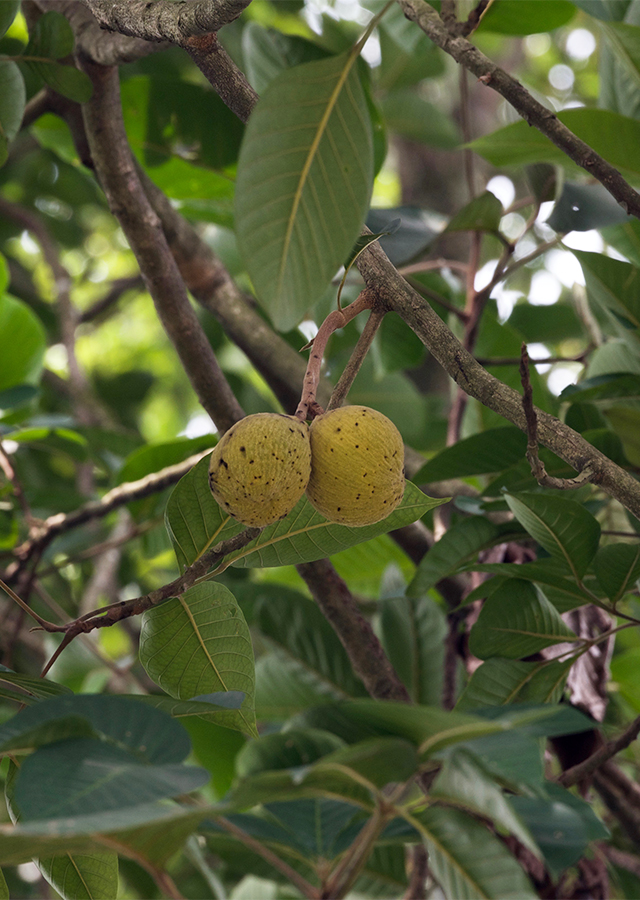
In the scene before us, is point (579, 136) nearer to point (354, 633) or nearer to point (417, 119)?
point (354, 633)

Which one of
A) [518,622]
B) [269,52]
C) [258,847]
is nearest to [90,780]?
[258,847]

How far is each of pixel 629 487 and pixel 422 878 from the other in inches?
37.0

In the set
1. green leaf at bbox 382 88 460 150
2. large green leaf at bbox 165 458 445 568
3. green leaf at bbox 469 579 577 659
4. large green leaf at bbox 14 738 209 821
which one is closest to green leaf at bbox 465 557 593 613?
green leaf at bbox 469 579 577 659

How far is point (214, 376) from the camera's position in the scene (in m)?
1.26

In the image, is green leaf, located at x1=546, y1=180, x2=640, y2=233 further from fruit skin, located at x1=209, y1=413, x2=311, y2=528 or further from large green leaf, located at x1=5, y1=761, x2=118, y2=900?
large green leaf, located at x1=5, y1=761, x2=118, y2=900

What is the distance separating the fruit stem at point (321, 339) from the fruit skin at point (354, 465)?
4cm

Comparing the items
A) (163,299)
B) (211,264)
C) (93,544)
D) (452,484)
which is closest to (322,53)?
(211,264)

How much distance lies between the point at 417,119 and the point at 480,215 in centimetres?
149

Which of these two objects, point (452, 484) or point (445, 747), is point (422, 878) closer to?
point (452, 484)

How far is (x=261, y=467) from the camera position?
0.77 meters

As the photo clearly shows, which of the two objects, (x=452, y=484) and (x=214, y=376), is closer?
(x=214, y=376)

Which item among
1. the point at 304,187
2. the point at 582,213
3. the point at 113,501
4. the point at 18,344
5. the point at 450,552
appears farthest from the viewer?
the point at 18,344

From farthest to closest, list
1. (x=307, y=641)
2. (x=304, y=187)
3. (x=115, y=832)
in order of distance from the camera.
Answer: (x=307, y=641), (x=304, y=187), (x=115, y=832)

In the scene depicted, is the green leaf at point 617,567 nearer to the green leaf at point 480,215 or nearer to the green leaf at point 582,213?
the green leaf at point 582,213
